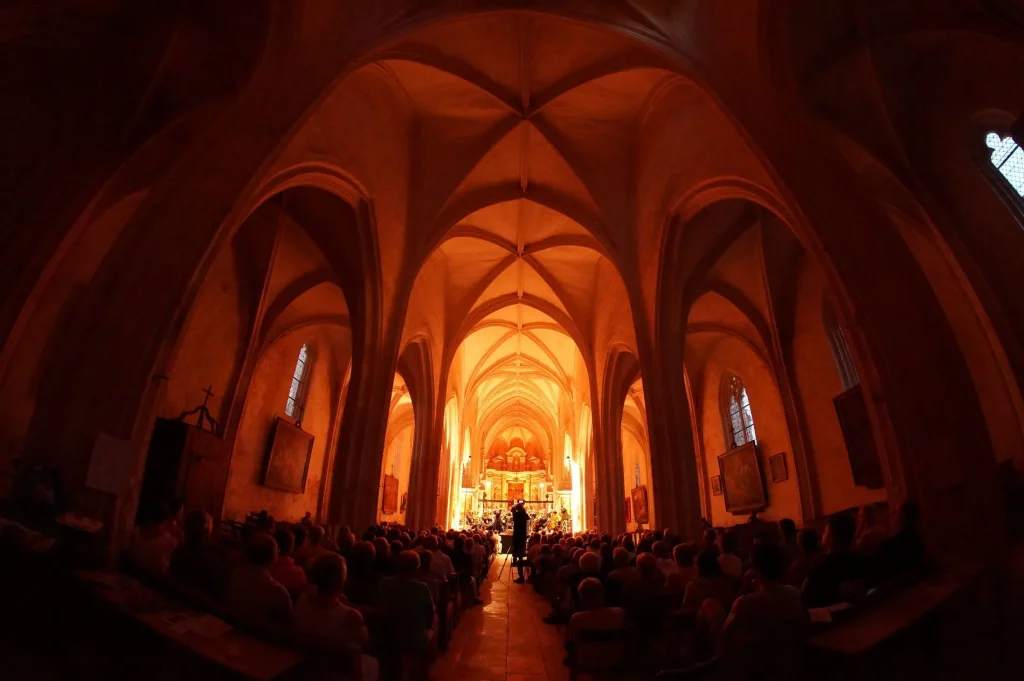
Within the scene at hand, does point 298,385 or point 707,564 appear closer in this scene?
point 707,564

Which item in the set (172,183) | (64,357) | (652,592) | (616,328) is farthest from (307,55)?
(616,328)

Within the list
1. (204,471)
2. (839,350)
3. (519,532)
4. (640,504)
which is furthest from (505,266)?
(640,504)

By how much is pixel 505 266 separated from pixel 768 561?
14493 millimetres

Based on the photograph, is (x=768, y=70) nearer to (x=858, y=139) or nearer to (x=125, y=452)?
(x=858, y=139)

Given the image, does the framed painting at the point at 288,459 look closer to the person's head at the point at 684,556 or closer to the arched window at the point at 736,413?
the person's head at the point at 684,556

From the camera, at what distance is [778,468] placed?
46.3 feet

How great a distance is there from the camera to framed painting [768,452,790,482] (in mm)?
13859

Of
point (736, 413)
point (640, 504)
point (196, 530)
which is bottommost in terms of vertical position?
point (196, 530)

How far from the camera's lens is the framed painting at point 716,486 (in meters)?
17.4

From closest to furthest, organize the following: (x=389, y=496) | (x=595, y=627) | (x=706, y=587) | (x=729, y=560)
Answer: (x=595, y=627), (x=706, y=587), (x=729, y=560), (x=389, y=496)

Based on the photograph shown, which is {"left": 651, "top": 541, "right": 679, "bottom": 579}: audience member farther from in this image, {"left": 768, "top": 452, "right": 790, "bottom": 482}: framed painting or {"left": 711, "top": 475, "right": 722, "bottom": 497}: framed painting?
{"left": 711, "top": 475, "right": 722, "bottom": 497}: framed painting

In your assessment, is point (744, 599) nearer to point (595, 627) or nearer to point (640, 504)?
point (595, 627)

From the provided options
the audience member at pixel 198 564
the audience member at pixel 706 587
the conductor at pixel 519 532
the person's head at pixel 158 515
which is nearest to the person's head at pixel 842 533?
the audience member at pixel 706 587

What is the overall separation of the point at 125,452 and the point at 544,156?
10.5 metres
